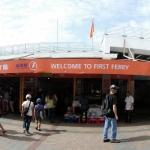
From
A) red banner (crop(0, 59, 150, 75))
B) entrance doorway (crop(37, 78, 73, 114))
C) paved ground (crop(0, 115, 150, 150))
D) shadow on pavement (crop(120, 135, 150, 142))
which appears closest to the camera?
paved ground (crop(0, 115, 150, 150))

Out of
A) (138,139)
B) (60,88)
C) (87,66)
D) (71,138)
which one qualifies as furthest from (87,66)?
→ (60,88)

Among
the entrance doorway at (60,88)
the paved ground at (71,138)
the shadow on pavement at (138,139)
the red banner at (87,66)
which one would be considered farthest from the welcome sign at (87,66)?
the entrance doorway at (60,88)

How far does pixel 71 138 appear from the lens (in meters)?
8.30

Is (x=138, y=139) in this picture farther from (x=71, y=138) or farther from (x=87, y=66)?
(x=87, y=66)

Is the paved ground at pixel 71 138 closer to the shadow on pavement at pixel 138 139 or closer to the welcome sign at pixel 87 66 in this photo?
the shadow on pavement at pixel 138 139

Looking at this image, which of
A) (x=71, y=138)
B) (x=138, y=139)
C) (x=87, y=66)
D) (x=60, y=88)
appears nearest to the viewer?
(x=138, y=139)

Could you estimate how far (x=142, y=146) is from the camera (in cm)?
703

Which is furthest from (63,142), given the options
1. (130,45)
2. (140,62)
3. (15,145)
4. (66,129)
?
(130,45)

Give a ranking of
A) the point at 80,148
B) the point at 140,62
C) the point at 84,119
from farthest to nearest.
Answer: the point at 84,119, the point at 140,62, the point at 80,148

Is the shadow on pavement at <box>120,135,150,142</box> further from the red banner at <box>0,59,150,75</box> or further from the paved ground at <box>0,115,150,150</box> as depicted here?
the red banner at <box>0,59,150,75</box>

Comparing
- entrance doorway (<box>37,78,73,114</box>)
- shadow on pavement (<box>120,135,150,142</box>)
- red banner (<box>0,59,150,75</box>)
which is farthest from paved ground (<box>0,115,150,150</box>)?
entrance doorway (<box>37,78,73,114</box>)

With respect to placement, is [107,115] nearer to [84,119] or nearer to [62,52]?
[84,119]

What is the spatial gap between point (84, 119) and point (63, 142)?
392 cm

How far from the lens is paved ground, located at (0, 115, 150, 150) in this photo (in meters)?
7.07
